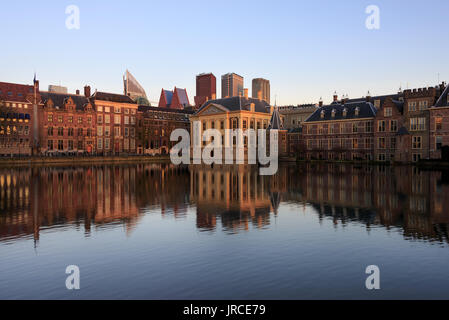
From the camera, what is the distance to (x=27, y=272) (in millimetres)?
10859

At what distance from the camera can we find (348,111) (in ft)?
278

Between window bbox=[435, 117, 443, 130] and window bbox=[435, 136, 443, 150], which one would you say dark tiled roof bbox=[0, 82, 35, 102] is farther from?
window bbox=[435, 136, 443, 150]

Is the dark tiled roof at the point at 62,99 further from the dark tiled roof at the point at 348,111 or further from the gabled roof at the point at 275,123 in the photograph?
the dark tiled roof at the point at 348,111

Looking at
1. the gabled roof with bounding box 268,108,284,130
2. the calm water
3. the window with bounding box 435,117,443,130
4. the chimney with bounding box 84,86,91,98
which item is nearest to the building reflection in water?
the calm water

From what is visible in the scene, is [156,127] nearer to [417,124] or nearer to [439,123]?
[417,124]

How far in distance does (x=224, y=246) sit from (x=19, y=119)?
88.2 metres

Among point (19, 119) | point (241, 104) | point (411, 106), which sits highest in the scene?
point (241, 104)

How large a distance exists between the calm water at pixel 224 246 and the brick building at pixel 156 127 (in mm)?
84546

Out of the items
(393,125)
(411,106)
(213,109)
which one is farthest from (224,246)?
(213,109)

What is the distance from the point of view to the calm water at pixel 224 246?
9742 millimetres

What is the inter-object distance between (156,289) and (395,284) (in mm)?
6761

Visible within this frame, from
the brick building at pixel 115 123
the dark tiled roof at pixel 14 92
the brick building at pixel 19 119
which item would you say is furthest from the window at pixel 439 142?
the dark tiled roof at pixel 14 92

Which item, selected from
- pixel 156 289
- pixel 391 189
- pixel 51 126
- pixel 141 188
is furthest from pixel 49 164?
pixel 156 289
